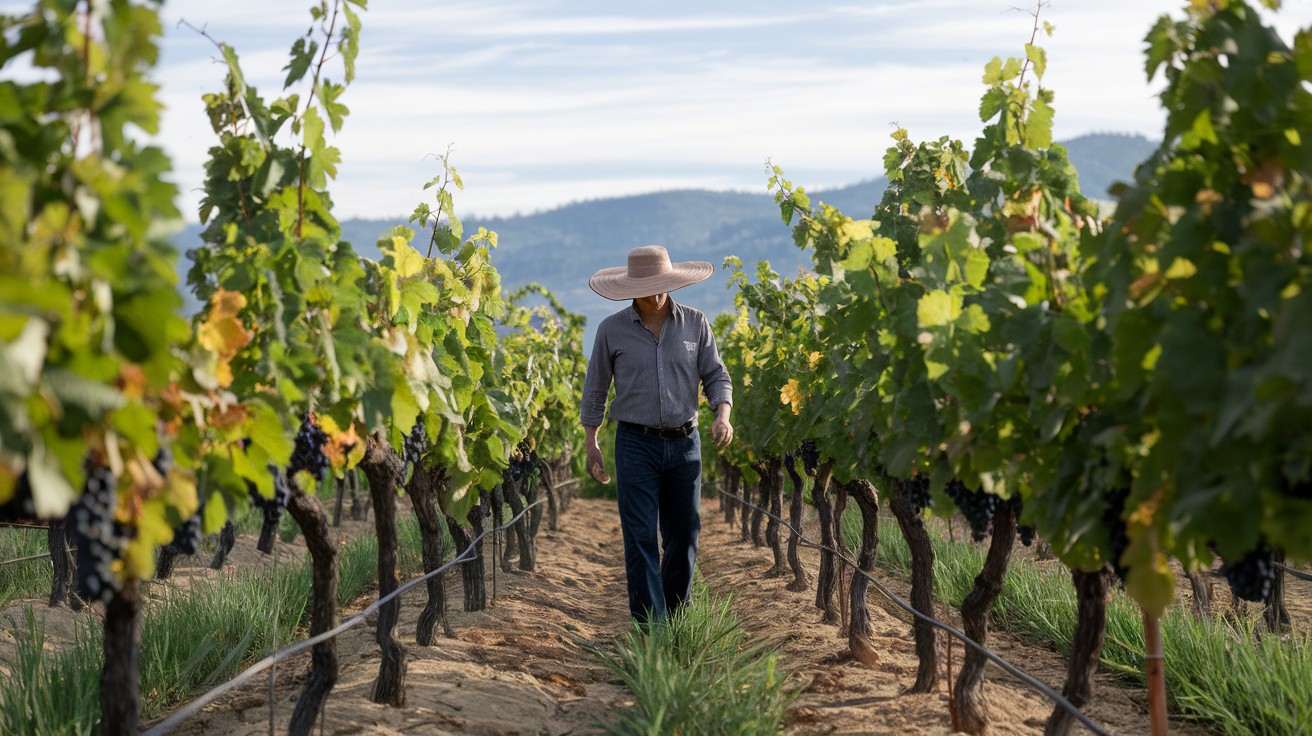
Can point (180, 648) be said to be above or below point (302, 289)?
below

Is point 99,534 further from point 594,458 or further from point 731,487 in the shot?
point 731,487

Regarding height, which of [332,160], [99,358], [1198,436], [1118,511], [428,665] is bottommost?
[428,665]

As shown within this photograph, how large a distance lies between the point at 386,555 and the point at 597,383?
1.59 metres

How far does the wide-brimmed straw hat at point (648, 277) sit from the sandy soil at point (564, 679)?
168 centimetres

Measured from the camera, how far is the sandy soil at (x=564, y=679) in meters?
4.94

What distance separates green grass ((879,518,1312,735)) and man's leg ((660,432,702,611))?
2.18m

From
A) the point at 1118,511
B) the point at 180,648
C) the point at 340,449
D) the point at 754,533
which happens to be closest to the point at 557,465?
the point at 754,533

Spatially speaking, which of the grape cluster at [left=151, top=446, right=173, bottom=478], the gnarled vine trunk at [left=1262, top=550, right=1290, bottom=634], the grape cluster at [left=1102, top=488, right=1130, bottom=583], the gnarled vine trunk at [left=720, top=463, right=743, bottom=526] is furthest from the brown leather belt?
the gnarled vine trunk at [left=720, top=463, right=743, bottom=526]

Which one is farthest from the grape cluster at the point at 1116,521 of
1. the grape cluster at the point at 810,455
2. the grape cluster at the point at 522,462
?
the grape cluster at the point at 522,462

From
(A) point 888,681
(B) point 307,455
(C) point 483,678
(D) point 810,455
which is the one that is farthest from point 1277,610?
(B) point 307,455

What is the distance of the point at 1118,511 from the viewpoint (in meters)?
3.18

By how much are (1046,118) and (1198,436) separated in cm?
213

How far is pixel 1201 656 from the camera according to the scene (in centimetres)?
568

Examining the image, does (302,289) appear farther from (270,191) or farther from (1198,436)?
(1198,436)
